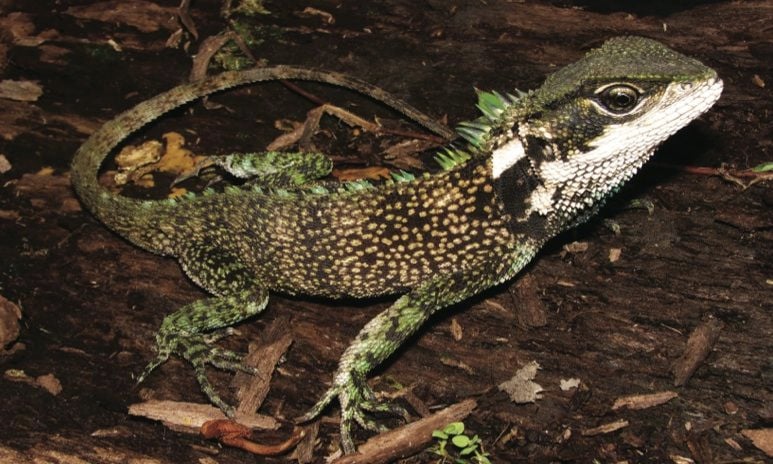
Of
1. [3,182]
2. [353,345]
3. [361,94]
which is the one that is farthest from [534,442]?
[3,182]

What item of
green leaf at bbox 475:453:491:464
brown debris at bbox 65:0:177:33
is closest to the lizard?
green leaf at bbox 475:453:491:464

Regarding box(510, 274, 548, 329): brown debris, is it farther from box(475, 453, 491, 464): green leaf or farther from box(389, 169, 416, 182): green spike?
box(389, 169, 416, 182): green spike

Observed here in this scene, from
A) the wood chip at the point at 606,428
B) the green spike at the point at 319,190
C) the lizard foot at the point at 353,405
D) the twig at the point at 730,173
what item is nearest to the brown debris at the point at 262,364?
the lizard foot at the point at 353,405

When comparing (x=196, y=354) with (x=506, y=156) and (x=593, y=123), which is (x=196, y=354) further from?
(x=593, y=123)

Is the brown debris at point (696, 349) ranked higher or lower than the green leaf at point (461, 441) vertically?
higher

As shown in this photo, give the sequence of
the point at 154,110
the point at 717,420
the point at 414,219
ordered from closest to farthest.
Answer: the point at 717,420
the point at 414,219
the point at 154,110

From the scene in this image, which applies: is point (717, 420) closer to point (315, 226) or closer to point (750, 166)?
point (750, 166)

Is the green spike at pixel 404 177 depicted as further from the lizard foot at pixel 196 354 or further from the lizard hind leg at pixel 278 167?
the lizard foot at pixel 196 354
